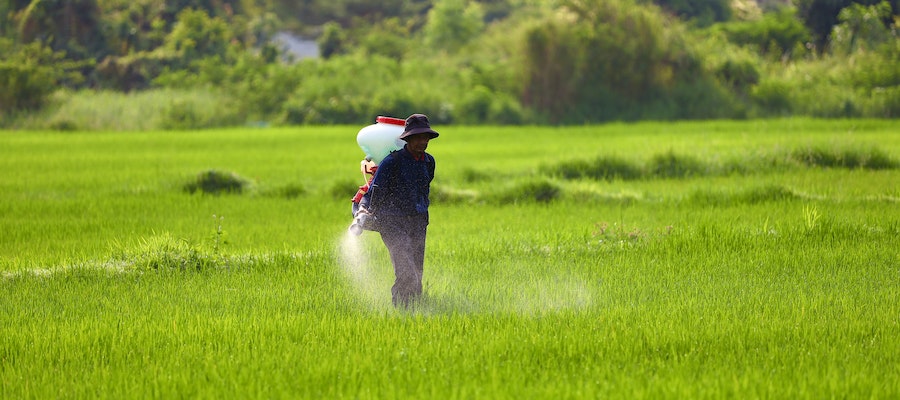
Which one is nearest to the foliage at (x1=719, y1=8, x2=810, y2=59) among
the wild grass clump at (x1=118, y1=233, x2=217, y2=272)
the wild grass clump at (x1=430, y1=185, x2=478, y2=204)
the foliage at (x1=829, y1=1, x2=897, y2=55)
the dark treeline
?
the dark treeline

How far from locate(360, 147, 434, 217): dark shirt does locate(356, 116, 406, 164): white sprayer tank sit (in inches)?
2.3

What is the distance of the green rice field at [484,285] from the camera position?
4664 mm

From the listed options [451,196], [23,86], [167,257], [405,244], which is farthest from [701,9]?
[405,244]

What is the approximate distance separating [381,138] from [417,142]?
8.7 inches

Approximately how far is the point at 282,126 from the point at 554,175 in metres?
11.8

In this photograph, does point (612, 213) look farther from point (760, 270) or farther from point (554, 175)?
point (760, 270)

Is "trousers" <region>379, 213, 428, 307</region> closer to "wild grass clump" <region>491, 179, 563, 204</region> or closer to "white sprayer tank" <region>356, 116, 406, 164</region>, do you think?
"white sprayer tank" <region>356, 116, 406, 164</region>

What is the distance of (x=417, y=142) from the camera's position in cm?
555

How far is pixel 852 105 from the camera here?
21.5 meters

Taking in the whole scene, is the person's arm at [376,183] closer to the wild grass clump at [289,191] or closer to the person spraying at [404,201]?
the person spraying at [404,201]

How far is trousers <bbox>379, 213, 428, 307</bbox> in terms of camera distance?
5.81 metres

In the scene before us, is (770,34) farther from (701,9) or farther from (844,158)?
(844,158)

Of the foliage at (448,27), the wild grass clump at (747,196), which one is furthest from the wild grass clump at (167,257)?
the foliage at (448,27)

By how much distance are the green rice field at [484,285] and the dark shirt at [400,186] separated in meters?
0.54
